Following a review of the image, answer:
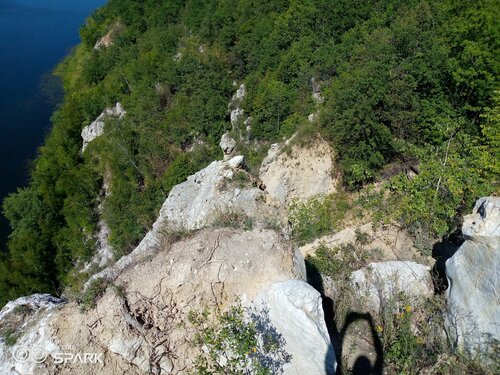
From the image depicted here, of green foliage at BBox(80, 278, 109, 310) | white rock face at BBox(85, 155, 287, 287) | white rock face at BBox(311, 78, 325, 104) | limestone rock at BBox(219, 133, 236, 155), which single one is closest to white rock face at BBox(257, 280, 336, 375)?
white rock face at BBox(85, 155, 287, 287)

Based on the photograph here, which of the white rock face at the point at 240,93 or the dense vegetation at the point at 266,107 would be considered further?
the white rock face at the point at 240,93

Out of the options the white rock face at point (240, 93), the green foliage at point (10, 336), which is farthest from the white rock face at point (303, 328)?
the white rock face at point (240, 93)

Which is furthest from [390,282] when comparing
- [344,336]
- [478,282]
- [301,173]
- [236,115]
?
[236,115]

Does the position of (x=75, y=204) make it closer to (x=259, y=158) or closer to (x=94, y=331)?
(x=259, y=158)

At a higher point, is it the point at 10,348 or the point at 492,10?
the point at 10,348

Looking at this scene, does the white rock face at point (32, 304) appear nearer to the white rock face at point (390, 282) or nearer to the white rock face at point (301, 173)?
the white rock face at point (390, 282)

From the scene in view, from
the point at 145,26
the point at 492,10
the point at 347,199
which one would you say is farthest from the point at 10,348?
the point at 145,26

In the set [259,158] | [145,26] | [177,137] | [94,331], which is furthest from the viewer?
[145,26]
